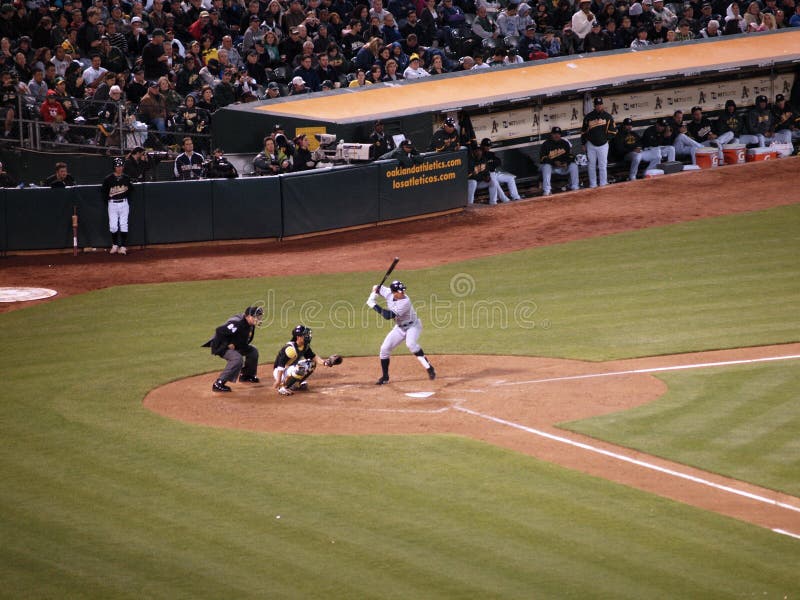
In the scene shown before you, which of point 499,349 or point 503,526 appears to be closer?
point 503,526

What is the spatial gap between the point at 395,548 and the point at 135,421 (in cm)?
561

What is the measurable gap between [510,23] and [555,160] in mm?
6590

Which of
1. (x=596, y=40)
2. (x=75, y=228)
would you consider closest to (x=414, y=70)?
(x=596, y=40)

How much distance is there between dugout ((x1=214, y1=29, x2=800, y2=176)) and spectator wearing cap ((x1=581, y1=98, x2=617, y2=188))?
1225 mm

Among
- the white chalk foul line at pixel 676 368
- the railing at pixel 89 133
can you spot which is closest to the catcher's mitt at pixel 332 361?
the white chalk foul line at pixel 676 368

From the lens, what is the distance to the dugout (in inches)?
1078

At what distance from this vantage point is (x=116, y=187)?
80.8ft

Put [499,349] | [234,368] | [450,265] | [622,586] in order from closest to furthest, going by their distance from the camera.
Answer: [622,586] < [234,368] < [499,349] < [450,265]

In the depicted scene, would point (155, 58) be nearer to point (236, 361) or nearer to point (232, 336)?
point (232, 336)

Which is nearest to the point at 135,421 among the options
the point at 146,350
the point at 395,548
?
the point at 146,350

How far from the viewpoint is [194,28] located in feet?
99.0

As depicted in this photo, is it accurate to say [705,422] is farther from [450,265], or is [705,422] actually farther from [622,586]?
[450,265]

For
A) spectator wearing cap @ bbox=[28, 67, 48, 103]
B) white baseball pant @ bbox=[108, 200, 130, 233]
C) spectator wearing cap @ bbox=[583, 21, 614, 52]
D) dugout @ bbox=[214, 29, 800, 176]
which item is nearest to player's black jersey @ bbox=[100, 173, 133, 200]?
white baseball pant @ bbox=[108, 200, 130, 233]

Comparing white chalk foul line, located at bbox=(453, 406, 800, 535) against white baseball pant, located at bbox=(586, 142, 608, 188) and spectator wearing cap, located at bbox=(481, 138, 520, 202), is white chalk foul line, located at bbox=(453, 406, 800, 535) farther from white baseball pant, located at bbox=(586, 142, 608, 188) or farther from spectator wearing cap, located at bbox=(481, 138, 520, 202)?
white baseball pant, located at bbox=(586, 142, 608, 188)
